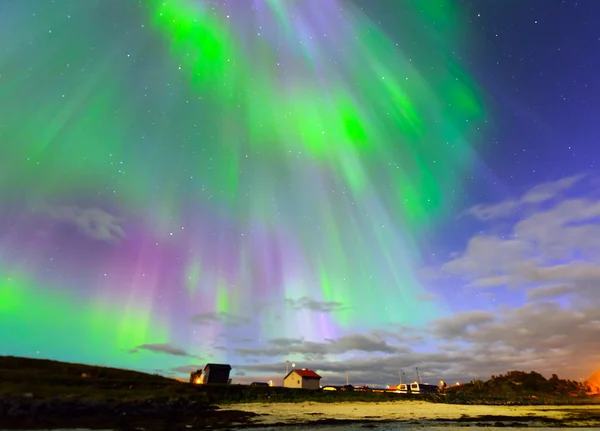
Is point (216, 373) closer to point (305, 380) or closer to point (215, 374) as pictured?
point (215, 374)

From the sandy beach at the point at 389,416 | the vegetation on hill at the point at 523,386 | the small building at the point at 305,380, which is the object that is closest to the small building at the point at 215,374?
the small building at the point at 305,380

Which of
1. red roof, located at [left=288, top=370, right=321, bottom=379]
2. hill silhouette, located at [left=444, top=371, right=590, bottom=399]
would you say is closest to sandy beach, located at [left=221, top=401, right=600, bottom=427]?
red roof, located at [left=288, top=370, right=321, bottom=379]

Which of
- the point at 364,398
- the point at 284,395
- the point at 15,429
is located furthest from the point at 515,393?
the point at 15,429

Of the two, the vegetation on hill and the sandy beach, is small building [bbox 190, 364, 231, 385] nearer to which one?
the sandy beach

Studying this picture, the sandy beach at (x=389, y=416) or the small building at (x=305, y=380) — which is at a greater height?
the small building at (x=305, y=380)

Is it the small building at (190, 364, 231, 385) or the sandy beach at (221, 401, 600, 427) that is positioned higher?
the small building at (190, 364, 231, 385)

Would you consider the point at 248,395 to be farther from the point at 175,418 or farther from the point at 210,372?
the point at 175,418

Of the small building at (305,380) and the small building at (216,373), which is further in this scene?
the small building at (305,380)

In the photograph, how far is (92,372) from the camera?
68.1 m

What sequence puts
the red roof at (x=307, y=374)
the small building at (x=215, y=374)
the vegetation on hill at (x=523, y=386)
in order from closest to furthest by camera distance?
A: 1. the small building at (x=215, y=374)
2. the red roof at (x=307, y=374)
3. the vegetation on hill at (x=523, y=386)

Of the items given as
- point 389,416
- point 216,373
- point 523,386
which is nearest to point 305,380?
point 216,373

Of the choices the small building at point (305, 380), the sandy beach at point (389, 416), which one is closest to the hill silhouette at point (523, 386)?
the small building at point (305, 380)

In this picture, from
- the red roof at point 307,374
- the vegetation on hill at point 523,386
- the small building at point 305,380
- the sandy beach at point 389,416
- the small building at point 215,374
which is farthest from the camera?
the vegetation on hill at point 523,386

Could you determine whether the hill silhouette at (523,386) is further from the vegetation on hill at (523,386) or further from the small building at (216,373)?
the small building at (216,373)
